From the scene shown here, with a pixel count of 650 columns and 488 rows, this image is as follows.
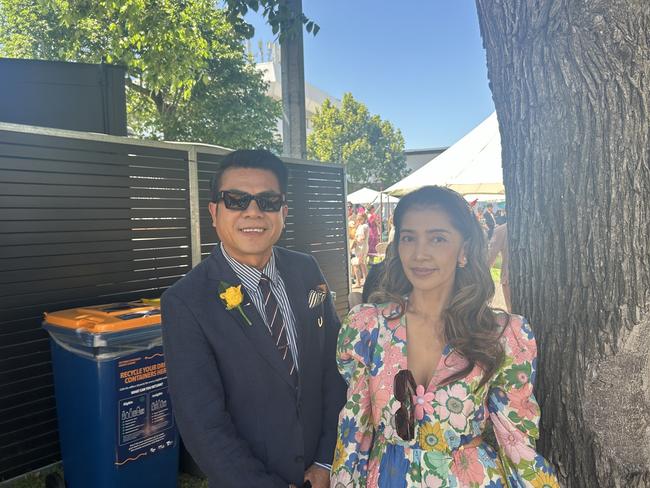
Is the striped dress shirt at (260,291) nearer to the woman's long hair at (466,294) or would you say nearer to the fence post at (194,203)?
the woman's long hair at (466,294)

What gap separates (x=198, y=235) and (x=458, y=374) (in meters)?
3.46

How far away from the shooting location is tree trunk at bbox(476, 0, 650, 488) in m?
1.96

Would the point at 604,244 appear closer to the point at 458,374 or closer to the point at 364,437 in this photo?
the point at 458,374

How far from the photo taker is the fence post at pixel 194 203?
472cm

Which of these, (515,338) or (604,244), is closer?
(515,338)

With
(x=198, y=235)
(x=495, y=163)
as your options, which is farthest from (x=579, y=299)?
(x=495, y=163)

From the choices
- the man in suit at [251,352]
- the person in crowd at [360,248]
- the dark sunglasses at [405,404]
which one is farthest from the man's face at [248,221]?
the person in crowd at [360,248]

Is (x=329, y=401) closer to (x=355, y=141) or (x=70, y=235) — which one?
(x=70, y=235)

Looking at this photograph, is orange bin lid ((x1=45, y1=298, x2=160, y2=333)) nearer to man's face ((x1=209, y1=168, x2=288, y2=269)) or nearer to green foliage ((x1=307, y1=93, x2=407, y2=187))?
man's face ((x1=209, y1=168, x2=288, y2=269))

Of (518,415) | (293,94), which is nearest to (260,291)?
(518,415)

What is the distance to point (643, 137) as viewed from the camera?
195 cm

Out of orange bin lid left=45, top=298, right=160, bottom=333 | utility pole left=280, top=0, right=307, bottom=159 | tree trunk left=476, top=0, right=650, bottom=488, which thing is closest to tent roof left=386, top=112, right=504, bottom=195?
utility pole left=280, top=0, right=307, bottom=159

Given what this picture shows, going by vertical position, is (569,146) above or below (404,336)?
above

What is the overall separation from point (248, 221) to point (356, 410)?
793mm
